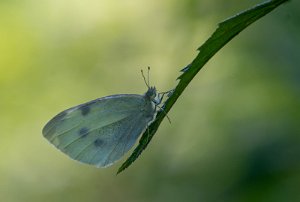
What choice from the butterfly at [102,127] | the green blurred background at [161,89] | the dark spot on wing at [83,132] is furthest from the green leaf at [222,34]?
the dark spot on wing at [83,132]

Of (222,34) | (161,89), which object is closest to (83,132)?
(161,89)

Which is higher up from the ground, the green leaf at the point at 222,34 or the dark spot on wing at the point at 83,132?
the dark spot on wing at the point at 83,132

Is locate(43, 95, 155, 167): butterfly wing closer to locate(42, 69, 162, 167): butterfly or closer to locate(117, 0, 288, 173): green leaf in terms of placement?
locate(42, 69, 162, 167): butterfly

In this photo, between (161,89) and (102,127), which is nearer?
(102,127)

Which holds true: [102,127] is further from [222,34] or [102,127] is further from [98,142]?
[222,34]

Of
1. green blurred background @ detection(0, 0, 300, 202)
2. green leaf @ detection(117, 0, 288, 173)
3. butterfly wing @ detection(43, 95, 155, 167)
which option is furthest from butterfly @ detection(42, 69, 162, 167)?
green leaf @ detection(117, 0, 288, 173)

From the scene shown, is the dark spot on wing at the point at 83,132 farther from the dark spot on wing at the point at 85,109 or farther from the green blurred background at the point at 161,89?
the green blurred background at the point at 161,89

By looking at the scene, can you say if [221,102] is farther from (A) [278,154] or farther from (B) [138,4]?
(B) [138,4]

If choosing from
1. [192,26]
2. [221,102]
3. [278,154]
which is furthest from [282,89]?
[192,26]
